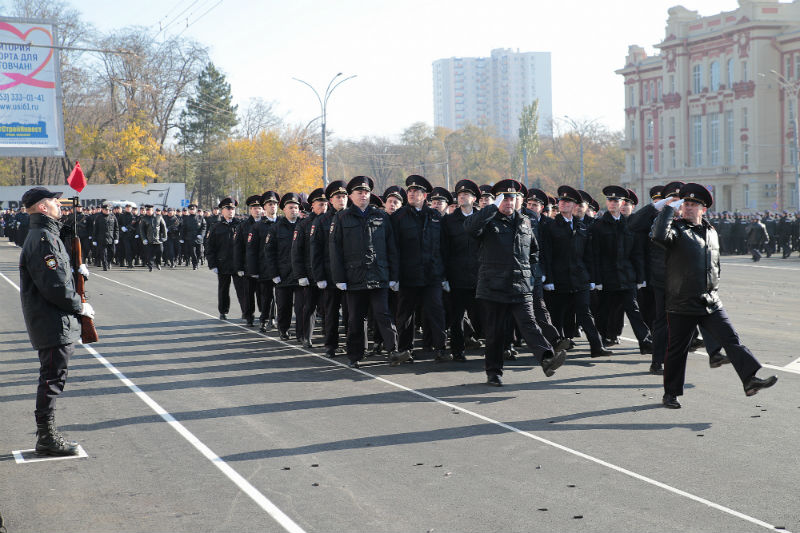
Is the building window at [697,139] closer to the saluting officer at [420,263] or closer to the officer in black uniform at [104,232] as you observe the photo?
the officer in black uniform at [104,232]

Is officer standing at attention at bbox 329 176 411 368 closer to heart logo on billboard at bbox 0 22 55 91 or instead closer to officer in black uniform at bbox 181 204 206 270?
heart logo on billboard at bbox 0 22 55 91

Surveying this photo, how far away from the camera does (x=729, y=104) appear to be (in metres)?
79.4

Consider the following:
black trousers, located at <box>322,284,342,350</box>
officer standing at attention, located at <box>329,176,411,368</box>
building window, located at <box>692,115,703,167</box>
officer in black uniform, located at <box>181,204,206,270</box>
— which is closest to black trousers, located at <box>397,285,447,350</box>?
officer standing at attention, located at <box>329,176,411,368</box>

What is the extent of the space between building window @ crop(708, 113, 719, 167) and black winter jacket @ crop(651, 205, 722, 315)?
7756 centimetres

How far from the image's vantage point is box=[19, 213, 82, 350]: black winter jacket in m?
6.98

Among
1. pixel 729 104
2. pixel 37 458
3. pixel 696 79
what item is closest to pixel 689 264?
pixel 37 458

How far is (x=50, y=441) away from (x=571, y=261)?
663 centimetres

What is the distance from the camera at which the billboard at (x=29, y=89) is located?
89.9ft

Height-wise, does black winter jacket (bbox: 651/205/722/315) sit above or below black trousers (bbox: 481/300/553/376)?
above

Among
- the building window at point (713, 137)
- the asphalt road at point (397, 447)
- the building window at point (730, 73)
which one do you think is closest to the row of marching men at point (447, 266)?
the asphalt road at point (397, 447)

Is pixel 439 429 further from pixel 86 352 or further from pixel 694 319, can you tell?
pixel 86 352

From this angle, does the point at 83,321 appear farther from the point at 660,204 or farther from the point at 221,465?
the point at 660,204

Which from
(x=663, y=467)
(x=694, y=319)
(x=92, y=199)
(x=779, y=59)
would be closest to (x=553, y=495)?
(x=663, y=467)

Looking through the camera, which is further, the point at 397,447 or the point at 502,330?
the point at 502,330
